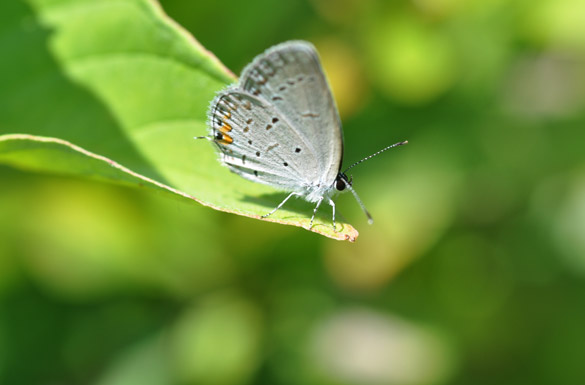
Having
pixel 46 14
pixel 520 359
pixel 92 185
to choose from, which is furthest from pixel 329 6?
pixel 520 359

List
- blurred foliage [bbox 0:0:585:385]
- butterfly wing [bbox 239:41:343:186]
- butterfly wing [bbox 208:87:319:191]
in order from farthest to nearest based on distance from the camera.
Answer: blurred foliage [bbox 0:0:585:385]
butterfly wing [bbox 208:87:319:191]
butterfly wing [bbox 239:41:343:186]

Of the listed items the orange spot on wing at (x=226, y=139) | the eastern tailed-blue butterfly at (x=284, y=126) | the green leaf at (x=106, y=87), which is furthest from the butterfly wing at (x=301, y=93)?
the green leaf at (x=106, y=87)

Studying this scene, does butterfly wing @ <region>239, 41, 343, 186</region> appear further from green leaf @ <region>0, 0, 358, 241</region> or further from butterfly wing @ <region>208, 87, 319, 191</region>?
green leaf @ <region>0, 0, 358, 241</region>

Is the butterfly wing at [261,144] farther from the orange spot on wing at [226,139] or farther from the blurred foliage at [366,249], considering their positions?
the blurred foliage at [366,249]

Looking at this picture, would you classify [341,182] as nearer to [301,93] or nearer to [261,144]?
[261,144]

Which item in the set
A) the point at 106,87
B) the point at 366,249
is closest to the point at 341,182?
the point at 366,249

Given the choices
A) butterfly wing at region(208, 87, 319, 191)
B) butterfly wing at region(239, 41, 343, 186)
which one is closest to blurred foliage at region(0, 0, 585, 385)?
butterfly wing at region(208, 87, 319, 191)

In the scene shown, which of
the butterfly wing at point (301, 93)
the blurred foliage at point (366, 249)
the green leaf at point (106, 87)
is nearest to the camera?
the green leaf at point (106, 87)
